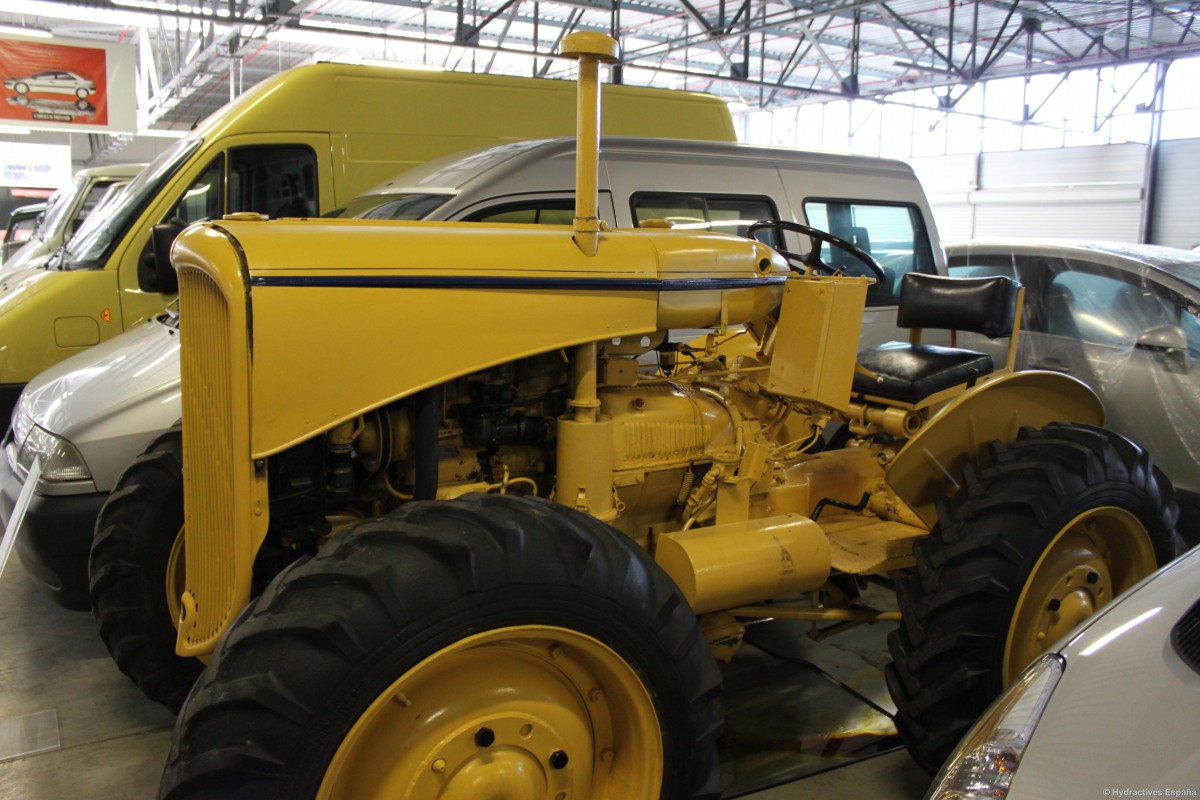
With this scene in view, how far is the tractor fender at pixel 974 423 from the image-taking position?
10.1 feet

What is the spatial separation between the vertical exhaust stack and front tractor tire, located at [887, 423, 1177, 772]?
1342 mm

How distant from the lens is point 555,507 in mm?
2076

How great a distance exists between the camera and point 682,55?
53.2 ft

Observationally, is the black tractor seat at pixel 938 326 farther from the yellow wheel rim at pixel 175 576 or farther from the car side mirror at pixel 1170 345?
the yellow wheel rim at pixel 175 576

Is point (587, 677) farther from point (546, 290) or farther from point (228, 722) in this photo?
point (546, 290)

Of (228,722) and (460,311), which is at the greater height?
(460,311)

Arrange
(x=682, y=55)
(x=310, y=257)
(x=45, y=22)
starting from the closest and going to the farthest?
1. (x=310, y=257)
2. (x=45, y=22)
3. (x=682, y=55)

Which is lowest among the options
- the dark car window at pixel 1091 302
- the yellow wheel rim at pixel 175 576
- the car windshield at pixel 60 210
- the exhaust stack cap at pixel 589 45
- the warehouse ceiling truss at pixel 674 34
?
the yellow wheel rim at pixel 175 576

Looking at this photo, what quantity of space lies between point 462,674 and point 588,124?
1.33 m

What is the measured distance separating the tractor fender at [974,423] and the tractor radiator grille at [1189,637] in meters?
1.40

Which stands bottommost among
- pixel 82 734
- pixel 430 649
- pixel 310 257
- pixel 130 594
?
pixel 82 734

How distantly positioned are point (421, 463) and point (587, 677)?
64 centimetres

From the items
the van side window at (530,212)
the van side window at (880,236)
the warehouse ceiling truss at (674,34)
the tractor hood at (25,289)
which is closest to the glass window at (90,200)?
the warehouse ceiling truss at (674,34)

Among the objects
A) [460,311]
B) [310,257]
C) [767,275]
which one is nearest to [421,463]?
[460,311]
